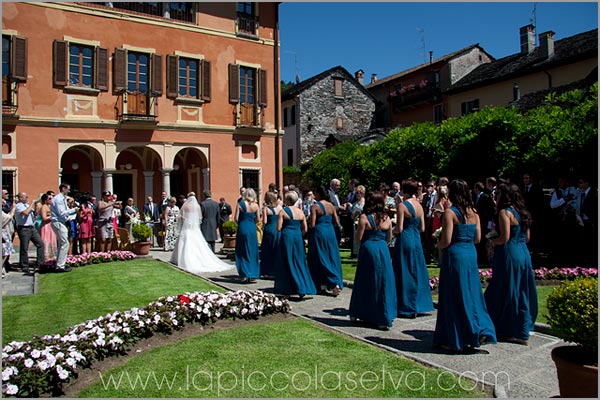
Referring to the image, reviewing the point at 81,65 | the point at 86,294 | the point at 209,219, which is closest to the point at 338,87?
the point at 81,65

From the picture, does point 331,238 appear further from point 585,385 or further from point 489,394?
point 585,385

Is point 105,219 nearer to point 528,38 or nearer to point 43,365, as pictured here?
point 43,365

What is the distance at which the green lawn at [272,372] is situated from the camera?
196 inches

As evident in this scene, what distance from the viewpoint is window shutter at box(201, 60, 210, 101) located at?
2453 cm

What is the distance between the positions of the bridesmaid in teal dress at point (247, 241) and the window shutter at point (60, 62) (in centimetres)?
1335

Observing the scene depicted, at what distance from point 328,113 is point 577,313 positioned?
42.4m

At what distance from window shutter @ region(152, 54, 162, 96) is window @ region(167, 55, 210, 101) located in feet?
1.48

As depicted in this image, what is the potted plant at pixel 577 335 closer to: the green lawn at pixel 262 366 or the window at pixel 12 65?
the green lawn at pixel 262 366

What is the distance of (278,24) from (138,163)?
10.1 metres

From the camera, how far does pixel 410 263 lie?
811 centimetres

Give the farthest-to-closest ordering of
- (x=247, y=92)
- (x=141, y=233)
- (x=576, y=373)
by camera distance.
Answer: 1. (x=247, y=92)
2. (x=141, y=233)
3. (x=576, y=373)

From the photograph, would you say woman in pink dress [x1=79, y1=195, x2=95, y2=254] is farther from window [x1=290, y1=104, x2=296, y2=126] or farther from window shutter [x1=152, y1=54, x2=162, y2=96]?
window [x1=290, y1=104, x2=296, y2=126]

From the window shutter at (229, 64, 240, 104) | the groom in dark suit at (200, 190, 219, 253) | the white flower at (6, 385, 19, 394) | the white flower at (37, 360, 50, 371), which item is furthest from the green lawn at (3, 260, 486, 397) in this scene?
the window shutter at (229, 64, 240, 104)

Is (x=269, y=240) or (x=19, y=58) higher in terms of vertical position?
(x=19, y=58)
